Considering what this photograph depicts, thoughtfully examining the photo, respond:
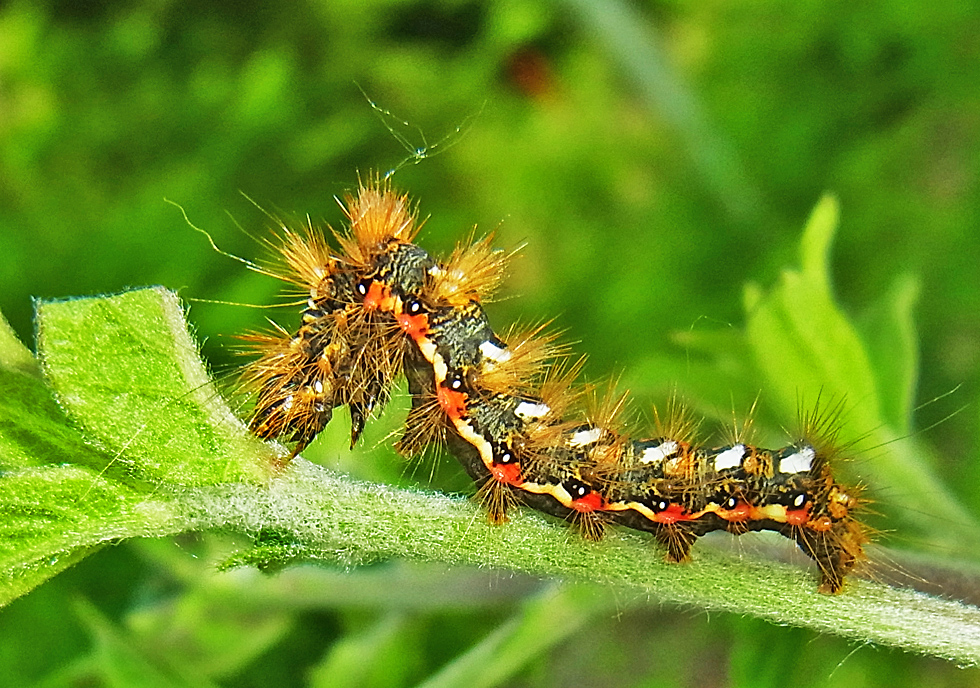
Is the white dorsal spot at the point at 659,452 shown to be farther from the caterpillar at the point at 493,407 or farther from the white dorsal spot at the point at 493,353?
the white dorsal spot at the point at 493,353

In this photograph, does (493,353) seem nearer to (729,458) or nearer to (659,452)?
(659,452)

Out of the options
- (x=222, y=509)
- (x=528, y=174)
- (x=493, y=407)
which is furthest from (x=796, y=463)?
(x=528, y=174)

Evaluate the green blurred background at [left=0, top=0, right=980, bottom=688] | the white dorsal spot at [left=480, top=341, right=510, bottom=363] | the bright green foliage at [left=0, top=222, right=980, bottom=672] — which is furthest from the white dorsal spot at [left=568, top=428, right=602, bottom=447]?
the green blurred background at [left=0, top=0, right=980, bottom=688]

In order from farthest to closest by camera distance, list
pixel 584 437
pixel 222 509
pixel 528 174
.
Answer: pixel 528 174 < pixel 584 437 < pixel 222 509

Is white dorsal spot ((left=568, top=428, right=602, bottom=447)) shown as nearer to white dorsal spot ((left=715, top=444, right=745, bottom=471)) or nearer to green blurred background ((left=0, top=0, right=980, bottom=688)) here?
white dorsal spot ((left=715, top=444, right=745, bottom=471))

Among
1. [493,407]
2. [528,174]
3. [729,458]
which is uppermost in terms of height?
[528,174]

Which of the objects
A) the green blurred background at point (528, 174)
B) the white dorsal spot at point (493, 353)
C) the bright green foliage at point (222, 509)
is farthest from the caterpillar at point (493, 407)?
the green blurred background at point (528, 174)
